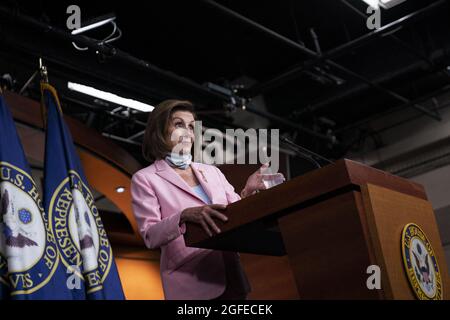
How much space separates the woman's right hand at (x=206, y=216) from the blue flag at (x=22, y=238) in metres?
0.65

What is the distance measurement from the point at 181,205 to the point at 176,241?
4.3 inches

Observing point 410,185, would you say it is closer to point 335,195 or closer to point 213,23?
point 335,195

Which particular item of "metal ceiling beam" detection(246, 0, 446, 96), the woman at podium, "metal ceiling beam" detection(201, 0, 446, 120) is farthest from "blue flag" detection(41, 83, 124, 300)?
"metal ceiling beam" detection(246, 0, 446, 96)

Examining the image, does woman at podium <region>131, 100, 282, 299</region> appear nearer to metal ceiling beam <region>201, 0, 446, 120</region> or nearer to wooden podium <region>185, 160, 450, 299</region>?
wooden podium <region>185, 160, 450, 299</region>

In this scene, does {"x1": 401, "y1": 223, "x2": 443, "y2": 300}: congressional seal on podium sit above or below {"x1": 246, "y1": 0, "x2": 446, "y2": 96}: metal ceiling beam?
below

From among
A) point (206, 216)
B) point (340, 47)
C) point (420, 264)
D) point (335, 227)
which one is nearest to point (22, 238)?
point (206, 216)

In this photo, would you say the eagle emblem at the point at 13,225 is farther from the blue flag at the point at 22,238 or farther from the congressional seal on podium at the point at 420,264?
the congressional seal on podium at the point at 420,264

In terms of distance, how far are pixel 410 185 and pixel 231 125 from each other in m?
4.89

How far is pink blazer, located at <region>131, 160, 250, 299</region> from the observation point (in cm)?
165

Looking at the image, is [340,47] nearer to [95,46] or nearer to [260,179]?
[95,46]

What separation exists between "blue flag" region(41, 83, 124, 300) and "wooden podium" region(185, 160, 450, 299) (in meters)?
0.79

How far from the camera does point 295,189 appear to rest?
4.75ft

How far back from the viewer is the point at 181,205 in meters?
1.76

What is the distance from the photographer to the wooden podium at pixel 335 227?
53.3 inches
